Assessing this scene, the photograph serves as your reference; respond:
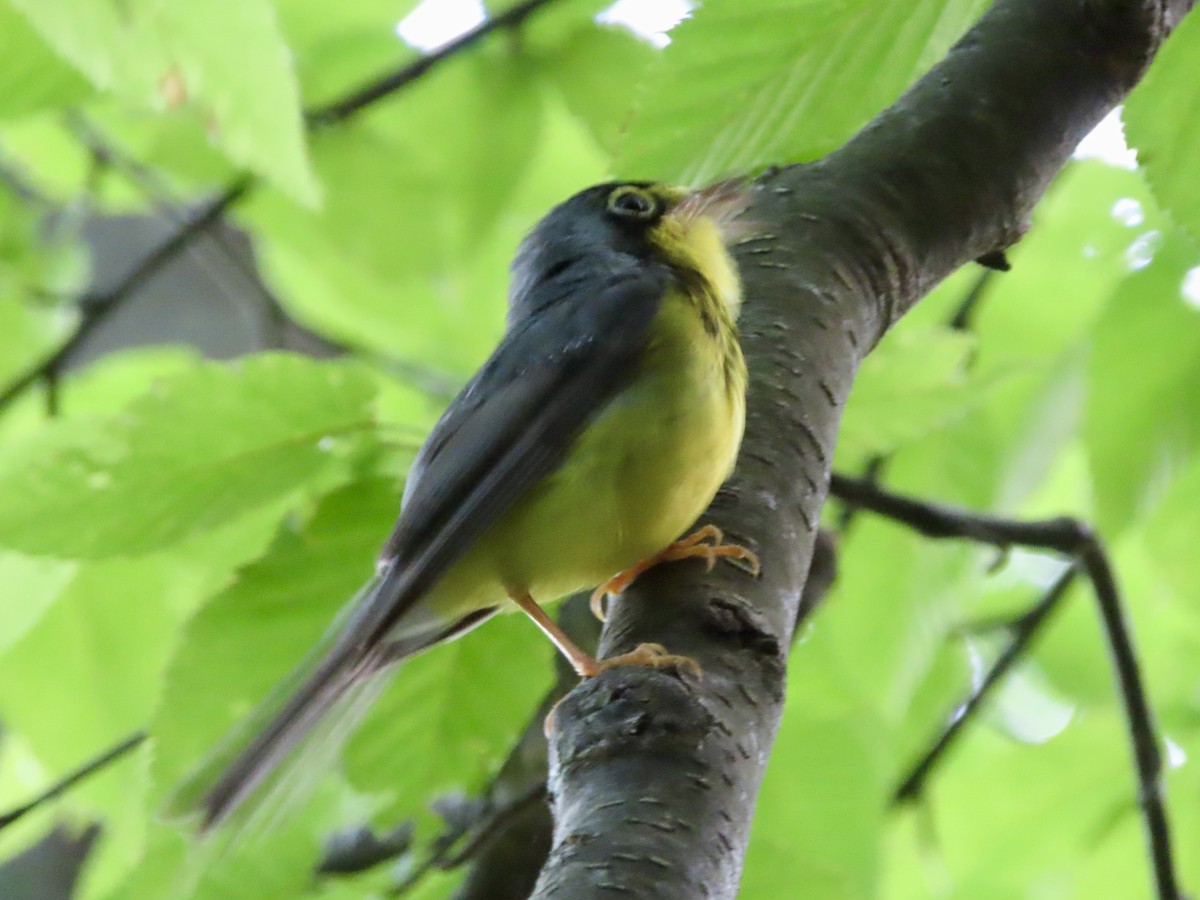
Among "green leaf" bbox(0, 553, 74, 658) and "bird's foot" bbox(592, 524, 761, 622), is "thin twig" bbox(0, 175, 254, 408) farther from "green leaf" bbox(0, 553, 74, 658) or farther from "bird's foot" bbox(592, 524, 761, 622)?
"bird's foot" bbox(592, 524, 761, 622)

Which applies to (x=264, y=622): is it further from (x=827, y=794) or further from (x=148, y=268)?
(x=148, y=268)

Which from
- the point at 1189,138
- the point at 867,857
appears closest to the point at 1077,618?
the point at 867,857

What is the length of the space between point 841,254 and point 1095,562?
3.63 feet

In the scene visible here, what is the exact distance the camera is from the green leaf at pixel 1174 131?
68.6 inches

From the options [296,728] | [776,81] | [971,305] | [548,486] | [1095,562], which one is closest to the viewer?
[296,728]

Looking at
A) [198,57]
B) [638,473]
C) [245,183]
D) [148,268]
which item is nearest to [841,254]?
[638,473]

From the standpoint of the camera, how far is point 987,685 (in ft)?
10.8

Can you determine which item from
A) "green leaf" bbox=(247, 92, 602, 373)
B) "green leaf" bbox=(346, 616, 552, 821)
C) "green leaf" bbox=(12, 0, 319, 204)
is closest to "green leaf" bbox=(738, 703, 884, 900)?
"green leaf" bbox=(346, 616, 552, 821)

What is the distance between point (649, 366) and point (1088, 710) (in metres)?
2.14

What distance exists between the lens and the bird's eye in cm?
262

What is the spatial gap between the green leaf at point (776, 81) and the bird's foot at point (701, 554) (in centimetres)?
51

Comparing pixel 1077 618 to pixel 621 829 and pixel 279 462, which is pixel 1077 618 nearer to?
pixel 279 462

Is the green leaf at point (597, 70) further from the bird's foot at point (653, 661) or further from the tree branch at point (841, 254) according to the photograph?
the bird's foot at point (653, 661)

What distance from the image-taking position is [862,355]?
1.77 m
